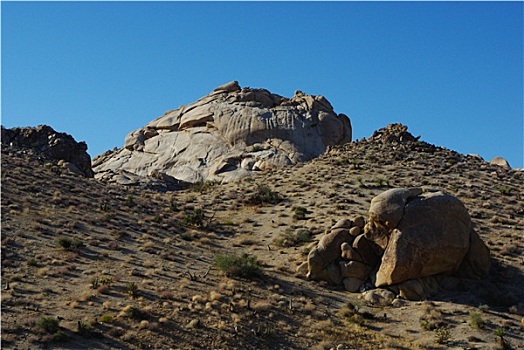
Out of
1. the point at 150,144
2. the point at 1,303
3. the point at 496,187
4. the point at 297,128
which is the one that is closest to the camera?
the point at 1,303

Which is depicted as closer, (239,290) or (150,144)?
(239,290)

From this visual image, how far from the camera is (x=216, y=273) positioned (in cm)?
2817

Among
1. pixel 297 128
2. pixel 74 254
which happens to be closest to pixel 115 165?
pixel 297 128

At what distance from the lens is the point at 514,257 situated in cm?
2945

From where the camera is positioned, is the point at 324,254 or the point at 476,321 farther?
the point at 324,254

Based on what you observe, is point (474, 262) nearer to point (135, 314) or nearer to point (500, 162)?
point (135, 314)

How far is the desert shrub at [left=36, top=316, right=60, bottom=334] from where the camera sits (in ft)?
65.5

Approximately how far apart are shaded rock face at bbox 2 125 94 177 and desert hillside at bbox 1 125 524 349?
675cm

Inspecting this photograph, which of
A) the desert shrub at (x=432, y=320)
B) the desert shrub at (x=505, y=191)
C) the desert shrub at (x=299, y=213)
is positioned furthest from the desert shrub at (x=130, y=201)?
the desert shrub at (x=505, y=191)

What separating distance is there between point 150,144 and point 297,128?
1716cm

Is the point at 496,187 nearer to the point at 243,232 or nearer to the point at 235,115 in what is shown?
the point at 243,232

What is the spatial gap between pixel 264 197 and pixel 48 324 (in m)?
24.1

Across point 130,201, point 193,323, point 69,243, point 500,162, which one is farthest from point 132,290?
point 500,162

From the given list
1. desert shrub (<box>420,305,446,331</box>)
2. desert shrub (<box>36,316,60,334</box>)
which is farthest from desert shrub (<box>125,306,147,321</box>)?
desert shrub (<box>420,305,446,331</box>)
